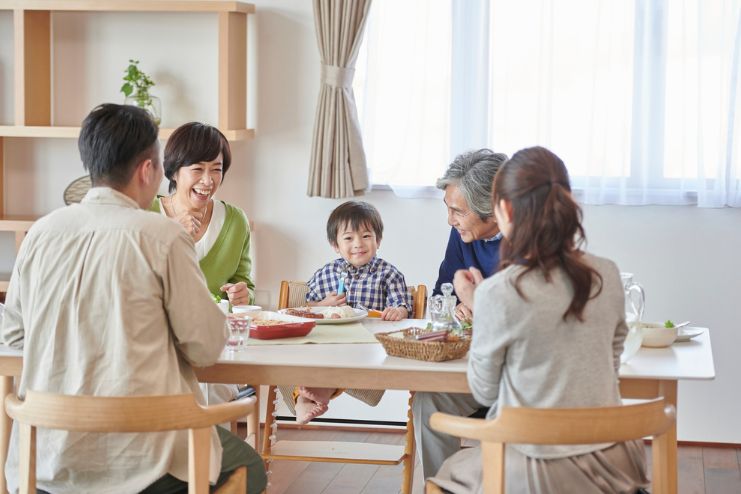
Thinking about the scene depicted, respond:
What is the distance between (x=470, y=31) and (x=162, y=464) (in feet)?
8.28

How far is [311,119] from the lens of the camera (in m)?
4.28

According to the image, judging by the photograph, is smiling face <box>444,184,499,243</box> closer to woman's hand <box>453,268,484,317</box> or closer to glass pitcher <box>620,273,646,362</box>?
woman's hand <box>453,268,484,317</box>

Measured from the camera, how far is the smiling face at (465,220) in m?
3.22

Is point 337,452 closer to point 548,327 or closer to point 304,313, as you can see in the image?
point 304,313

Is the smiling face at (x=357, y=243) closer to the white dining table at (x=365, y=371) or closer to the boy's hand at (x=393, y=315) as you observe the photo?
the boy's hand at (x=393, y=315)

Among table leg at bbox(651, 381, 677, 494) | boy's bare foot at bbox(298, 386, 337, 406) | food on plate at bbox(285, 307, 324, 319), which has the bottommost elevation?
boy's bare foot at bbox(298, 386, 337, 406)

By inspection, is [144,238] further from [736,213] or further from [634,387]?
[736,213]

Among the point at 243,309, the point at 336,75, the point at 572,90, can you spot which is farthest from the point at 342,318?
the point at 572,90

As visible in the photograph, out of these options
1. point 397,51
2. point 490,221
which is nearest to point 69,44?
point 397,51

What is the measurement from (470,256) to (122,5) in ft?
5.81

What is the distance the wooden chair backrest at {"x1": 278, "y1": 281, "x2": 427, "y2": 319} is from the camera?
3.42 metres

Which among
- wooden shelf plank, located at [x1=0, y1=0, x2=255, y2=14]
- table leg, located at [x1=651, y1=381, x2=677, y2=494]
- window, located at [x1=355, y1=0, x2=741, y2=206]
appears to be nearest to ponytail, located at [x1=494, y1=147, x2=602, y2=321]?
table leg, located at [x1=651, y1=381, x2=677, y2=494]

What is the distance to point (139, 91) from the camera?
4.19m

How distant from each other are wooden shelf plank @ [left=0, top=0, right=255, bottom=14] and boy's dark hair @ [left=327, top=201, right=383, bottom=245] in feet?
3.37
